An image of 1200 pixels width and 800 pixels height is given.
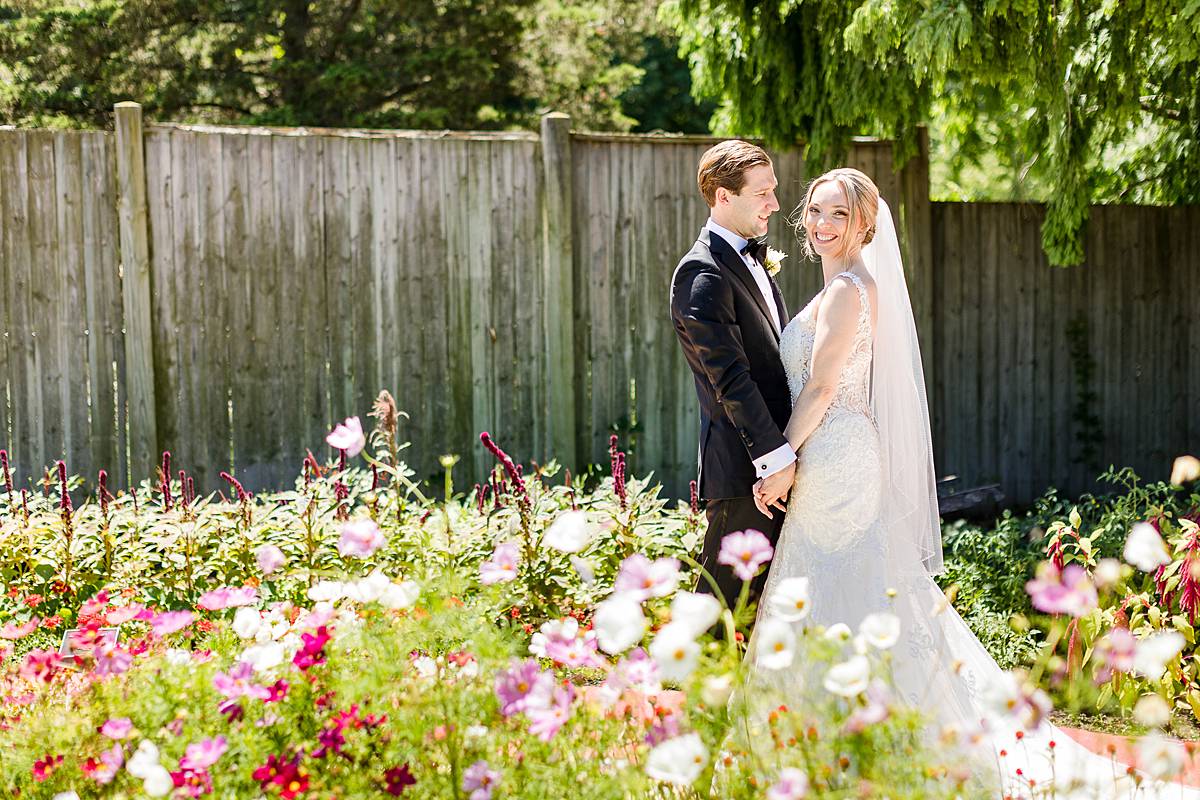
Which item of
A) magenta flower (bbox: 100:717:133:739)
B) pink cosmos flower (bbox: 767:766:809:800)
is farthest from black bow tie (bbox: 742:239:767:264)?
magenta flower (bbox: 100:717:133:739)

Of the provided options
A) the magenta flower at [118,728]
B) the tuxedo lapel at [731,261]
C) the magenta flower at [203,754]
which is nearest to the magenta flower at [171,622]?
the magenta flower at [118,728]

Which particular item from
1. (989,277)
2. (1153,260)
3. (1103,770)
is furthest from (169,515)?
→ (1153,260)

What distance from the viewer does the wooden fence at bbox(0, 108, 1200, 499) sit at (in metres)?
5.22

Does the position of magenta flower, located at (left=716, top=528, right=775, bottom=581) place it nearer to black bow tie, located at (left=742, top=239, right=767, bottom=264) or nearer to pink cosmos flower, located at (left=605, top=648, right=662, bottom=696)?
pink cosmos flower, located at (left=605, top=648, right=662, bottom=696)

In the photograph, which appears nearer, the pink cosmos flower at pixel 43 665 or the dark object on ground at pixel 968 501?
the pink cosmos flower at pixel 43 665

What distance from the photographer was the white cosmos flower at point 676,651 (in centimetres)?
167

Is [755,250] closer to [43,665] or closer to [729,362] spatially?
[729,362]

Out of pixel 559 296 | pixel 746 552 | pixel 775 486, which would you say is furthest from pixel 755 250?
pixel 559 296

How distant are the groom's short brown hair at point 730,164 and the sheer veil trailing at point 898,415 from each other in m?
0.38

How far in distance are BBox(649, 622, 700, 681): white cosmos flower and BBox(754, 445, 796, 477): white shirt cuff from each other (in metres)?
1.42

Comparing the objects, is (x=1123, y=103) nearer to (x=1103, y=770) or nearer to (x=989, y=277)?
(x=989, y=277)

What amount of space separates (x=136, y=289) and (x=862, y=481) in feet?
11.7

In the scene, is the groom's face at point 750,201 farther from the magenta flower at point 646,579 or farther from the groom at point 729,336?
the magenta flower at point 646,579

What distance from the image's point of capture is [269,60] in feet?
37.1
